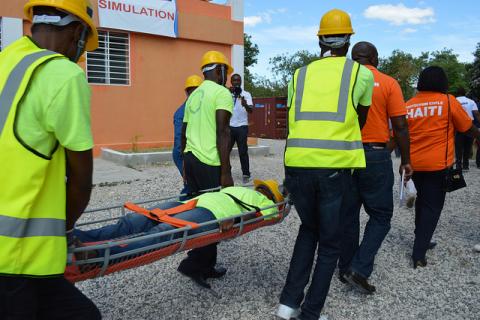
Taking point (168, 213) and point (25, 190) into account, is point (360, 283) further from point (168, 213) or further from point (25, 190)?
point (25, 190)

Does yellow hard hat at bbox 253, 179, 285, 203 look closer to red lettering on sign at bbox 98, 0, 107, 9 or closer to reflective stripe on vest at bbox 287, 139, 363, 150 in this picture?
reflective stripe on vest at bbox 287, 139, 363, 150

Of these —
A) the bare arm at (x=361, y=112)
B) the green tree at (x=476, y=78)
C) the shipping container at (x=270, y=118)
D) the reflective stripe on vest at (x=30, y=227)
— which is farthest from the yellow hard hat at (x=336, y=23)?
the green tree at (x=476, y=78)

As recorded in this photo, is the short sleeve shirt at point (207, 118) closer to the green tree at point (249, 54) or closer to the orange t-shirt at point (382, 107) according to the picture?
the orange t-shirt at point (382, 107)

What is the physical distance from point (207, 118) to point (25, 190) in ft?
7.33

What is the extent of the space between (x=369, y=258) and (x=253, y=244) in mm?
1417

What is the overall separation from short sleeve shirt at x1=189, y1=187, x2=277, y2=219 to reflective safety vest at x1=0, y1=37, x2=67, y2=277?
1.43 metres

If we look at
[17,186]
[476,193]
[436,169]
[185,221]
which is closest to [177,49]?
[476,193]

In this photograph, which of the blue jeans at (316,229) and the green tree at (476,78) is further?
the green tree at (476,78)

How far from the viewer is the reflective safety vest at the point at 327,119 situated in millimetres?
2756

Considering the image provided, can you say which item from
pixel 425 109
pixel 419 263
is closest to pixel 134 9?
pixel 425 109

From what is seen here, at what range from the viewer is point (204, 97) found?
369cm

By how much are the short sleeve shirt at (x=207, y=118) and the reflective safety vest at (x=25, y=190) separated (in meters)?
2.06

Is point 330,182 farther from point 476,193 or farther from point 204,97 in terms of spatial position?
point 476,193

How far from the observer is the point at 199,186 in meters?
3.86
